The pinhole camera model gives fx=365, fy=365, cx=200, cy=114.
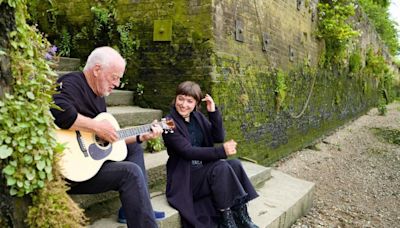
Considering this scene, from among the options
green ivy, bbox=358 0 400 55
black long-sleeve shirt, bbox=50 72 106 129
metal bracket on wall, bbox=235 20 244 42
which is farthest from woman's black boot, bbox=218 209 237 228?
green ivy, bbox=358 0 400 55

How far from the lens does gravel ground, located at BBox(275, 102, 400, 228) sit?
14.0 feet

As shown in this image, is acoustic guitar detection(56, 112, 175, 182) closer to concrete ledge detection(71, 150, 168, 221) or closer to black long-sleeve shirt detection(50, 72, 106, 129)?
black long-sleeve shirt detection(50, 72, 106, 129)

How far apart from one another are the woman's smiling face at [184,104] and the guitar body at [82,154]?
86cm

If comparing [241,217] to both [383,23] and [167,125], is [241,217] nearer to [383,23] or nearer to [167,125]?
[167,125]

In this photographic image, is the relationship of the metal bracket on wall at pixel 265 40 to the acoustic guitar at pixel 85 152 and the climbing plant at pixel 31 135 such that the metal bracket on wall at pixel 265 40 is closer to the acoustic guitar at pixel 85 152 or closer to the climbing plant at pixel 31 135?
the acoustic guitar at pixel 85 152

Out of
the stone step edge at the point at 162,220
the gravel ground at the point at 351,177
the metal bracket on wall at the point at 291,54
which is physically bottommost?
the gravel ground at the point at 351,177

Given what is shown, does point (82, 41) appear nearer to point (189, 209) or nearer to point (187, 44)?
point (187, 44)

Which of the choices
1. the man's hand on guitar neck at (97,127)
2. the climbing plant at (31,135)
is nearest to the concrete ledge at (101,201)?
the man's hand on guitar neck at (97,127)

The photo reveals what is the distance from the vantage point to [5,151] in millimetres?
1566

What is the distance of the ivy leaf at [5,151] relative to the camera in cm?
155

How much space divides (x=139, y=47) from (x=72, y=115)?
254cm

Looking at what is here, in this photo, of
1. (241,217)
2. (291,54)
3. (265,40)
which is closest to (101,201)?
(241,217)

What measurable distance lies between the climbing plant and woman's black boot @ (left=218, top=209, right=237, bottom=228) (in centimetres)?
142

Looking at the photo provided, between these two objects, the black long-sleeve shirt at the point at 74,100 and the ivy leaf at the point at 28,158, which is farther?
the black long-sleeve shirt at the point at 74,100
